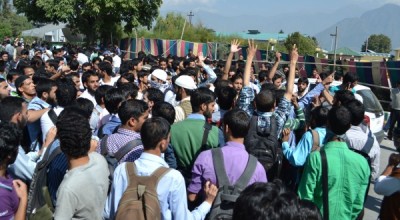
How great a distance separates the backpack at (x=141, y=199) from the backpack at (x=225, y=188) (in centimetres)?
41

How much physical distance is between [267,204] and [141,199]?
46.3 inches

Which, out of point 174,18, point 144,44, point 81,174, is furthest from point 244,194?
point 174,18

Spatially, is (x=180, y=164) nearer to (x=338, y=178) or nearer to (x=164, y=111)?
(x=164, y=111)

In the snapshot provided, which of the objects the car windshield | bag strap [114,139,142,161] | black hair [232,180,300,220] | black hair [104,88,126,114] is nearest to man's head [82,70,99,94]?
black hair [104,88,126,114]

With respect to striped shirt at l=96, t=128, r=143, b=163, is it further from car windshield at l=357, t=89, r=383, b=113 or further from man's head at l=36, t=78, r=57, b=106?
car windshield at l=357, t=89, r=383, b=113

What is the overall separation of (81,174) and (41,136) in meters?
1.75

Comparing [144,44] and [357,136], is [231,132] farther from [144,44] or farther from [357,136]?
[144,44]

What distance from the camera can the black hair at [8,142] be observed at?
108 inches

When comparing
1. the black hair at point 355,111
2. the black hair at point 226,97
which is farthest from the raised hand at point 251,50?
the black hair at point 355,111

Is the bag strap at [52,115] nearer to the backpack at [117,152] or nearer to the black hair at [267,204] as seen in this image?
the backpack at [117,152]

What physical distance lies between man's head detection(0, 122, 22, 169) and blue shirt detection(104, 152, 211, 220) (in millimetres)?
653

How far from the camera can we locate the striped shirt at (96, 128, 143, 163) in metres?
3.52

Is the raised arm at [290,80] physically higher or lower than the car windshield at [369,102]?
higher

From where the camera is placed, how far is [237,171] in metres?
3.16
